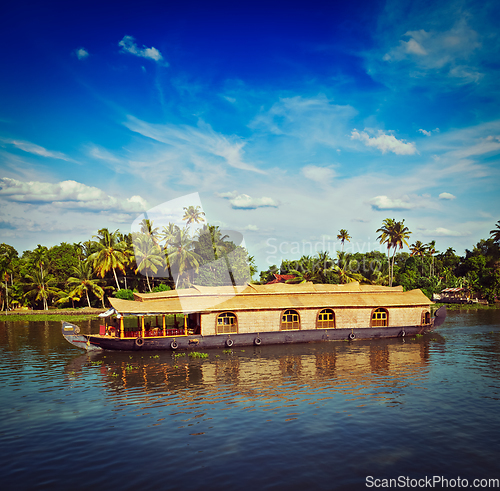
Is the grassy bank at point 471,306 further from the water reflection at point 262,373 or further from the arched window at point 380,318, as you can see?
the water reflection at point 262,373

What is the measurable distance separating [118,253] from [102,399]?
41039 millimetres

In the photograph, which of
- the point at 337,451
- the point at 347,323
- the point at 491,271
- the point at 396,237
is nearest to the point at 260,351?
the point at 347,323

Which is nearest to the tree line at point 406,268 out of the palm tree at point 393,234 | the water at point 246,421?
the palm tree at point 393,234

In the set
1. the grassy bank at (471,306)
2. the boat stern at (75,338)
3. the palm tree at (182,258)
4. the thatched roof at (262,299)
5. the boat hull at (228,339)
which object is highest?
the palm tree at (182,258)

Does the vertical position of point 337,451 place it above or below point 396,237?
below

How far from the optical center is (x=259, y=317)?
91.1 feet

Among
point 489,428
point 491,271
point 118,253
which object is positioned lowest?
point 489,428

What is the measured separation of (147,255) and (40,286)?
1586cm

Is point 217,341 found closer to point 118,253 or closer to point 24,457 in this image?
point 24,457

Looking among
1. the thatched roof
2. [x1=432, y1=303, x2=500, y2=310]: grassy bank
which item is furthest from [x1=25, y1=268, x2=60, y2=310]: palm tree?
[x1=432, y1=303, x2=500, y2=310]: grassy bank

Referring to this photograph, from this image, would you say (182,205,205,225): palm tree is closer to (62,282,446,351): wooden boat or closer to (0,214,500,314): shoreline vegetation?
(0,214,500,314): shoreline vegetation

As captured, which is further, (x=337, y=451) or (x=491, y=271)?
(x=491, y=271)

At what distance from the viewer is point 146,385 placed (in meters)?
18.3

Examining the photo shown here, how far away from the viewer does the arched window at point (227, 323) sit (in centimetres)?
2720
